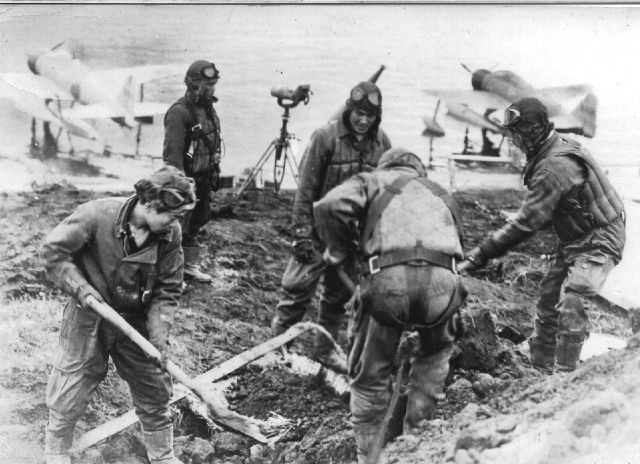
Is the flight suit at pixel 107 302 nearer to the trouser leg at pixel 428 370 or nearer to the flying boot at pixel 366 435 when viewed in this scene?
the flying boot at pixel 366 435

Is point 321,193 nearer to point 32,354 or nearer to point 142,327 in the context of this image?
point 142,327

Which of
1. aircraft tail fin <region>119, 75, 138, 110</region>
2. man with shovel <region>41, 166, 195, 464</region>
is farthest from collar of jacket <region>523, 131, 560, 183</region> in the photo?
aircraft tail fin <region>119, 75, 138, 110</region>

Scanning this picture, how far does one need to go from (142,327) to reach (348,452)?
134 cm

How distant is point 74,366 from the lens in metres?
3.22

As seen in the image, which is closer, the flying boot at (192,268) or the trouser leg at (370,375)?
the trouser leg at (370,375)

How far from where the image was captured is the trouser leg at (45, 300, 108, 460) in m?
3.21

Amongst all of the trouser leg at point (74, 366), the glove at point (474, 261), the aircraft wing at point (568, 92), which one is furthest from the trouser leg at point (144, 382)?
the aircraft wing at point (568, 92)

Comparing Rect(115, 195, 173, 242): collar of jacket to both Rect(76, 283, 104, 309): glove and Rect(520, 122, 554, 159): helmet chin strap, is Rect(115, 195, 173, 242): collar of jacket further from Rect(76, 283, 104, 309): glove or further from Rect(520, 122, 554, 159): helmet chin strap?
Rect(520, 122, 554, 159): helmet chin strap

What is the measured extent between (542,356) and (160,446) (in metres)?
2.44

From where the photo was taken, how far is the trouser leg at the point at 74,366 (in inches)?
126

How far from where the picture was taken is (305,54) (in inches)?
171

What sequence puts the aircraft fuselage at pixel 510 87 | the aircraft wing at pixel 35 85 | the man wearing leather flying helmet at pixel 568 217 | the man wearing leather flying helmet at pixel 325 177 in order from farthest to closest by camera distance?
the aircraft fuselage at pixel 510 87 < the aircraft wing at pixel 35 85 < the man wearing leather flying helmet at pixel 325 177 < the man wearing leather flying helmet at pixel 568 217

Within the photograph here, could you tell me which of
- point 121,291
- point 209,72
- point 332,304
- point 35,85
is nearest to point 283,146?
point 209,72

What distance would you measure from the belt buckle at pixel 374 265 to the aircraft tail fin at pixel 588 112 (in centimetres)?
224
